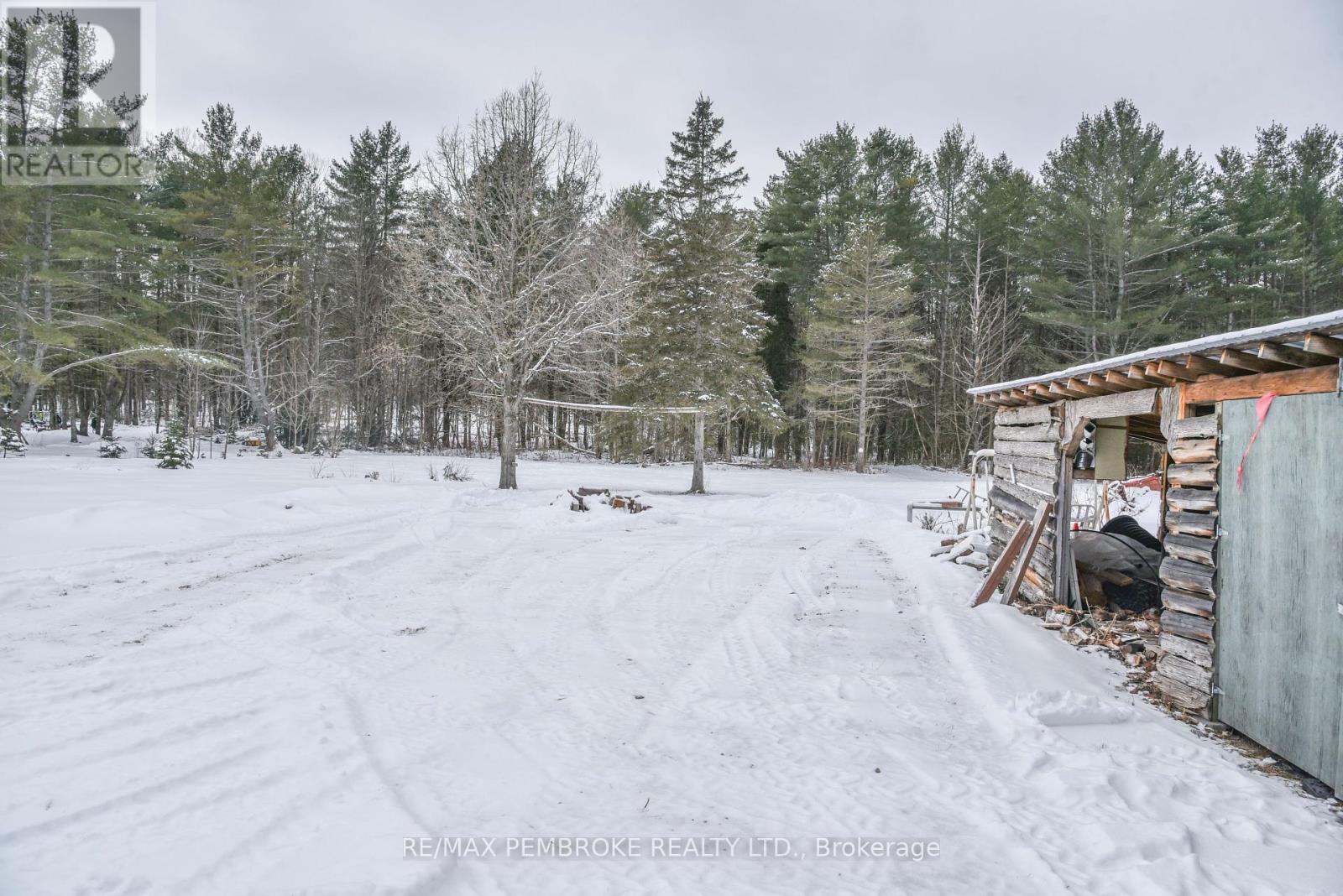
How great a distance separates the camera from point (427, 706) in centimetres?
388

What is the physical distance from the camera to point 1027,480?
788 centimetres

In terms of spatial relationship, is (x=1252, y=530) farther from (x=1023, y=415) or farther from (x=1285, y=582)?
(x=1023, y=415)

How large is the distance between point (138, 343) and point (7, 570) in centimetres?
1666

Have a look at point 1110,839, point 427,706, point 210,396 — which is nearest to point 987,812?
point 1110,839

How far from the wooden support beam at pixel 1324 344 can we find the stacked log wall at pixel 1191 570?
1.10m

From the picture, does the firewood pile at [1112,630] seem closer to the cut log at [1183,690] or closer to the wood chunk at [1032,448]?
the cut log at [1183,690]

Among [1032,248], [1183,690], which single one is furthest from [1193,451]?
[1032,248]

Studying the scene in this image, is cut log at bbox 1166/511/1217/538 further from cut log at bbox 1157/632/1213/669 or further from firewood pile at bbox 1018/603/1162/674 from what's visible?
firewood pile at bbox 1018/603/1162/674

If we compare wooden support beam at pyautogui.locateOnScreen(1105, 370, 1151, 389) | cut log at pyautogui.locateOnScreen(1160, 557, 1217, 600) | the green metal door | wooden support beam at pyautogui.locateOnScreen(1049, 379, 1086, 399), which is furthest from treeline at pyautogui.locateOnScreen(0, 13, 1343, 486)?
the green metal door

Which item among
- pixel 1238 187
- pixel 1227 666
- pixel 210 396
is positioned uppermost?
pixel 1238 187

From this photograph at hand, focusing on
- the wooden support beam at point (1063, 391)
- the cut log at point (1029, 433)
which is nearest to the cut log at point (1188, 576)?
the wooden support beam at point (1063, 391)

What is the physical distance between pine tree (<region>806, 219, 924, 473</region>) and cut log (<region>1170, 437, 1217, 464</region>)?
64.0ft

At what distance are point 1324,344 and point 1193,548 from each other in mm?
1747

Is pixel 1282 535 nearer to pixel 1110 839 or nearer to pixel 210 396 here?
pixel 1110 839
